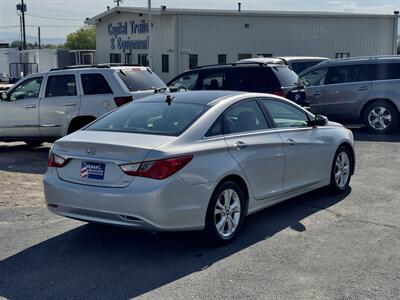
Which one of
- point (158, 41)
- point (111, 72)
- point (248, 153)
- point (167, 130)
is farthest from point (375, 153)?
point (158, 41)

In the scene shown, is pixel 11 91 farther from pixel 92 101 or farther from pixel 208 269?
pixel 208 269

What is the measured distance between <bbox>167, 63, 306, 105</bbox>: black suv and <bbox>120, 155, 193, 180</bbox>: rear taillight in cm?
774

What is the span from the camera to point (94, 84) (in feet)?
37.8

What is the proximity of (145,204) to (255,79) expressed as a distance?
8272 millimetres

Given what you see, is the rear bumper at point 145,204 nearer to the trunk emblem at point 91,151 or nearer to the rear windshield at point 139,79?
the trunk emblem at point 91,151

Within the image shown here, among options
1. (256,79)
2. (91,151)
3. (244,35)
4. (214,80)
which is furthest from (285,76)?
(244,35)

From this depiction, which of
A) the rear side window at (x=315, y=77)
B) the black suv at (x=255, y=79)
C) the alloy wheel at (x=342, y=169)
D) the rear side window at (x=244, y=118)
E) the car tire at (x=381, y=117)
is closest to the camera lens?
the rear side window at (x=244, y=118)

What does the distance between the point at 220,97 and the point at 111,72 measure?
17.7 feet

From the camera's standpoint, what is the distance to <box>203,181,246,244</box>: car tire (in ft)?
18.5

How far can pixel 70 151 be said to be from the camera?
574 centimetres

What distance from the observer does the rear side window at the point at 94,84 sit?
11383mm

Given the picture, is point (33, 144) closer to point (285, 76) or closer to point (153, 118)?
point (285, 76)

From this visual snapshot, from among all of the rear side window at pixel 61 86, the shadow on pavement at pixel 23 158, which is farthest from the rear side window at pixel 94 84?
the shadow on pavement at pixel 23 158

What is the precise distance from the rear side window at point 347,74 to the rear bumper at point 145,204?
1017 cm
